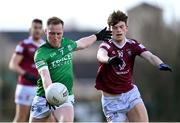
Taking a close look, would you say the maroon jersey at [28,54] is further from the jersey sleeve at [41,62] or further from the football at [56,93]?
the football at [56,93]

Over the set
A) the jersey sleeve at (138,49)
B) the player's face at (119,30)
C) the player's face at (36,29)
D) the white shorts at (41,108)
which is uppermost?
the player's face at (119,30)

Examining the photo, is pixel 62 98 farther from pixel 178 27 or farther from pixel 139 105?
pixel 178 27

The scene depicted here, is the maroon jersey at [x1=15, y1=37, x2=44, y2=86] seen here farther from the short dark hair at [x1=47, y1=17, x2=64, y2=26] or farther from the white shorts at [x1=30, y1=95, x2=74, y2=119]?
the short dark hair at [x1=47, y1=17, x2=64, y2=26]

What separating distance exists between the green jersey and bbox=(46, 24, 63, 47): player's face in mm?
120

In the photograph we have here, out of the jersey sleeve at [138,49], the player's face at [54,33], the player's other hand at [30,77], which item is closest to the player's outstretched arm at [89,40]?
the jersey sleeve at [138,49]

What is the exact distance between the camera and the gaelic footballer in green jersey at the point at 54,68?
1127 centimetres

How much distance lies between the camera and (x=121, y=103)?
1183cm

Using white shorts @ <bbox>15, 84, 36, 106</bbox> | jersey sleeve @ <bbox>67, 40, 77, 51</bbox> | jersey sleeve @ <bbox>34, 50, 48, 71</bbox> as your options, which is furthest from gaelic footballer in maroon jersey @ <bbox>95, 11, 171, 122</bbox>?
white shorts @ <bbox>15, 84, 36, 106</bbox>

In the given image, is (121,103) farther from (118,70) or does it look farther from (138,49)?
(138,49)

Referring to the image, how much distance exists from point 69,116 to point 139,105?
1150mm

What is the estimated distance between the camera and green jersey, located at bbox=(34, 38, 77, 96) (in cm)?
1137

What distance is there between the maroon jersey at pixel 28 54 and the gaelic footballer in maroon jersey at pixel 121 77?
12.7 feet

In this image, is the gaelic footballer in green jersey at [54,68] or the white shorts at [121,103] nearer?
the gaelic footballer in green jersey at [54,68]

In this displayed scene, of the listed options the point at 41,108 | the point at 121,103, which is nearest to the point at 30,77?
the point at 41,108
